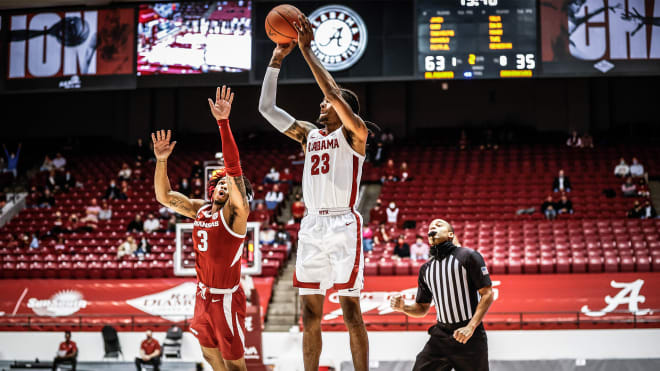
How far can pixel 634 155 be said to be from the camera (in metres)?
20.9

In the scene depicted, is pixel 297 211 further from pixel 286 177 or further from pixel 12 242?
pixel 12 242

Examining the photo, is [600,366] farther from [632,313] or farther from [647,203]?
[647,203]

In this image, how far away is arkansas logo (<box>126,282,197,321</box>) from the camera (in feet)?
49.7

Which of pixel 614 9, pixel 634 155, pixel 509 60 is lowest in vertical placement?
pixel 634 155

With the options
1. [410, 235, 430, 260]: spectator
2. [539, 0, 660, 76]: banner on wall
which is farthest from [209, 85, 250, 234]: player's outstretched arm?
[539, 0, 660, 76]: banner on wall

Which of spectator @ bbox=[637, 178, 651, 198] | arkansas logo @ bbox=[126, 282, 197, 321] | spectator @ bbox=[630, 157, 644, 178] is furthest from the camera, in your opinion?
spectator @ bbox=[630, 157, 644, 178]

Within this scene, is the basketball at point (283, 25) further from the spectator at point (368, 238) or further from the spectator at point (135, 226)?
the spectator at point (135, 226)

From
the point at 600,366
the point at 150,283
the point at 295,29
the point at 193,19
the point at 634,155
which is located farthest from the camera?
the point at 634,155

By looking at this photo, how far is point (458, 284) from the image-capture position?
19.6 ft

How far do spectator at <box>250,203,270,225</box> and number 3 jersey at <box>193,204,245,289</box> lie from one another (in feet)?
39.6

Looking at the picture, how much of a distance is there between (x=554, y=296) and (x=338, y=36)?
6968mm

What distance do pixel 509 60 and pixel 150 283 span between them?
8949mm

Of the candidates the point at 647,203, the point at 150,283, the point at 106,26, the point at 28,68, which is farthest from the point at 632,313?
the point at 28,68

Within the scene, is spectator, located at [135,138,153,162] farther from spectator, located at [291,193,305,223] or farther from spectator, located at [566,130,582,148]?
spectator, located at [566,130,582,148]
